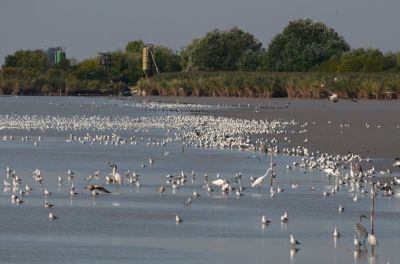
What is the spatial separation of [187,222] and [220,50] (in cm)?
10111

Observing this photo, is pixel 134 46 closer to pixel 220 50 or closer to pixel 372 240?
pixel 220 50

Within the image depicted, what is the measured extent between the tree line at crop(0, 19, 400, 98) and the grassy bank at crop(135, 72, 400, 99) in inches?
2.2

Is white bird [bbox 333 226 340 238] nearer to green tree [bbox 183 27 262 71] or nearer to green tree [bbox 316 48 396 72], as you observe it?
green tree [bbox 316 48 396 72]

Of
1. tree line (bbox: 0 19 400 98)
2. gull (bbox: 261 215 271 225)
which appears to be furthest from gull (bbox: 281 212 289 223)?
tree line (bbox: 0 19 400 98)

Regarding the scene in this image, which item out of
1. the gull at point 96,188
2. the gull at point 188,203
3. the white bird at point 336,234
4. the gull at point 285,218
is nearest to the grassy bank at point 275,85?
the gull at point 96,188

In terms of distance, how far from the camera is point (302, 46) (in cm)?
10525

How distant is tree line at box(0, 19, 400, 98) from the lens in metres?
77.8

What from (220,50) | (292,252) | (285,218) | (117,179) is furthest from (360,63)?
(292,252)

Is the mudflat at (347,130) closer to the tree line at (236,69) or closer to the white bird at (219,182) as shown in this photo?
the white bird at (219,182)

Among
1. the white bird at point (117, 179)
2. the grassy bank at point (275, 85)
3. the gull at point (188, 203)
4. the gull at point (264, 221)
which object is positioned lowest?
the gull at point (264, 221)

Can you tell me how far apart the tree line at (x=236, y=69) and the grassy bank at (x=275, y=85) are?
0.05 meters

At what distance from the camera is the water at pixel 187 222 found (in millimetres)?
14328

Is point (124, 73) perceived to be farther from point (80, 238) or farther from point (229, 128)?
point (80, 238)

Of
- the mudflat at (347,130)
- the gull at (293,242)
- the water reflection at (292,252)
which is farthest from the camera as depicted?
the mudflat at (347,130)
